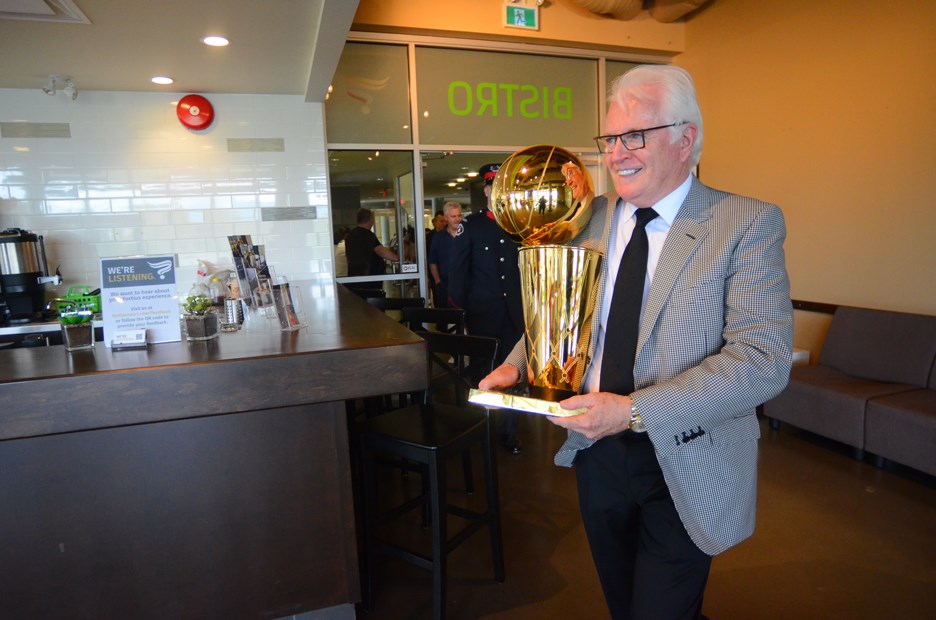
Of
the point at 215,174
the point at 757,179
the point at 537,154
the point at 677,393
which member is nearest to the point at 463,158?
the point at 215,174

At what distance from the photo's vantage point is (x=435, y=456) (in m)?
1.90

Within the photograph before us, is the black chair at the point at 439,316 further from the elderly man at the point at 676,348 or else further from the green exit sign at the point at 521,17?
the green exit sign at the point at 521,17

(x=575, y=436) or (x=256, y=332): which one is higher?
(x=256, y=332)

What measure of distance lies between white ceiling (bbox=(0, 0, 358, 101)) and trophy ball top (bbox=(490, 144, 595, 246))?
188cm


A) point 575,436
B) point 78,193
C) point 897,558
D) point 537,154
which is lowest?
point 897,558

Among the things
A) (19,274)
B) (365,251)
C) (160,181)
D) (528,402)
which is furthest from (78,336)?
(365,251)

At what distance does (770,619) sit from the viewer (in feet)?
6.71

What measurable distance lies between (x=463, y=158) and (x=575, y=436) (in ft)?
14.6

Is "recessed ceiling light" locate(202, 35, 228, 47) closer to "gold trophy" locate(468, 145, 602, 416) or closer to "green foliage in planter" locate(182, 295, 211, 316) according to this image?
"green foliage in planter" locate(182, 295, 211, 316)

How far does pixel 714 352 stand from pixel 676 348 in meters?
0.09

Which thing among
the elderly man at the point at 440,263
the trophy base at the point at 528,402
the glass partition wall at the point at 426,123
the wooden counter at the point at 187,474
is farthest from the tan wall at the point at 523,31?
the trophy base at the point at 528,402

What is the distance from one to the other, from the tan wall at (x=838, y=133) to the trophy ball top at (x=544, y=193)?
144 inches

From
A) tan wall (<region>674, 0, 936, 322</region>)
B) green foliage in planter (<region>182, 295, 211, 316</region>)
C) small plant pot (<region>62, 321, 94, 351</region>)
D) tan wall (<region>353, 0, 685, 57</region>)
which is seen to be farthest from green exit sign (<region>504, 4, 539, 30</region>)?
small plant pot (<region>62, 321, 94, 351</region>)

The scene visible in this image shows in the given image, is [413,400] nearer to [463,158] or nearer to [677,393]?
[677,393]
